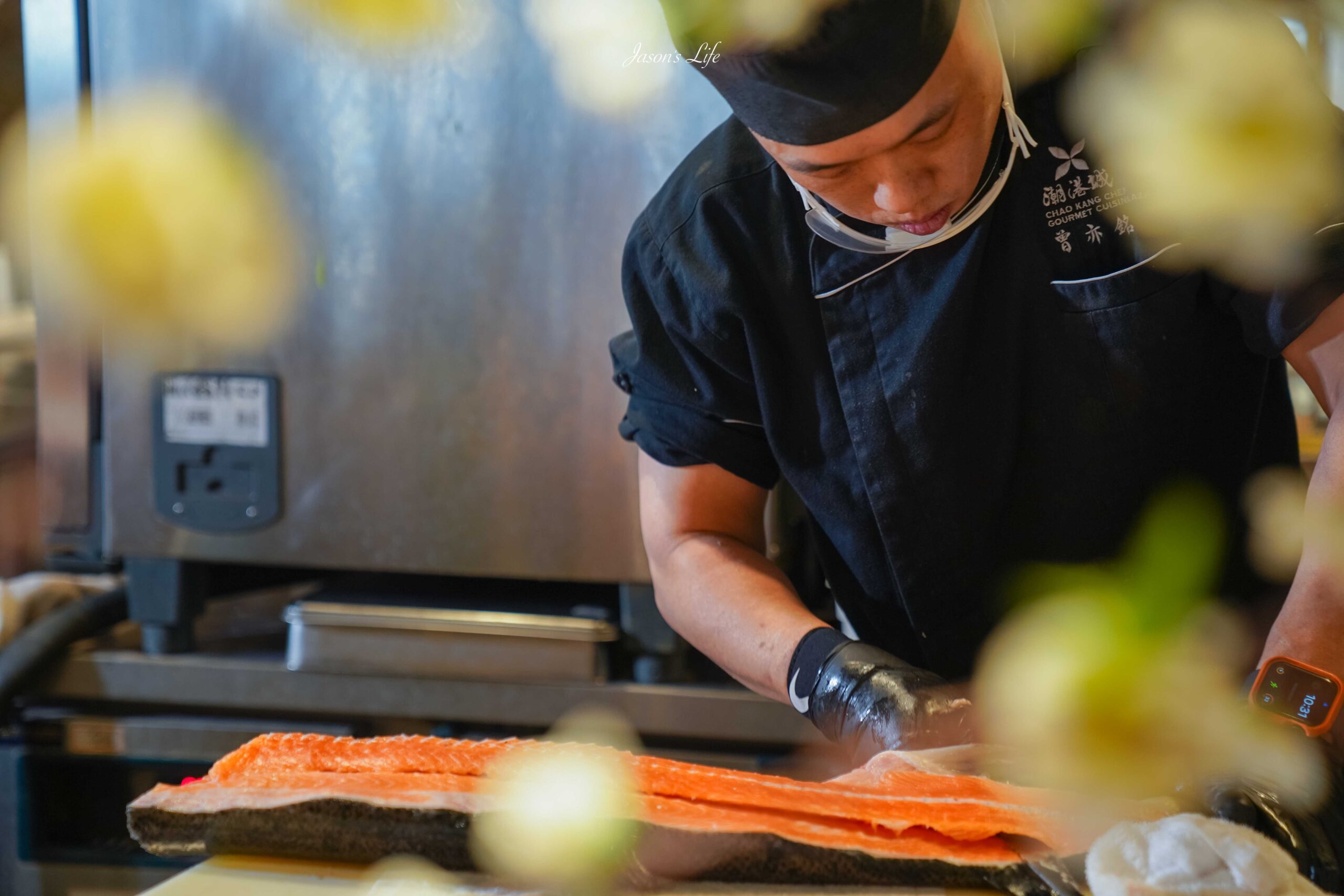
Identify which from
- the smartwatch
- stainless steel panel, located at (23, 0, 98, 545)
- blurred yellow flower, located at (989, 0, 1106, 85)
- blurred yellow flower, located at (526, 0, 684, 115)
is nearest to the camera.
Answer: the smartwatch

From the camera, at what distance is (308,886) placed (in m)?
0.66

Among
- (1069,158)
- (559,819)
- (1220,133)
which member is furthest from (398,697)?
(1220,133)

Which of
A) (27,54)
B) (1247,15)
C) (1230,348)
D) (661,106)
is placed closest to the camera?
(1247,15)

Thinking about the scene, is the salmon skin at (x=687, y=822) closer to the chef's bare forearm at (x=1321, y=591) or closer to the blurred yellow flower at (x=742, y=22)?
the chef's bare forearm at (x=1321, y=591)

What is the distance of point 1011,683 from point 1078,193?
0.43 meters

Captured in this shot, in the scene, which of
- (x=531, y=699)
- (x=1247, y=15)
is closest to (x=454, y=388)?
(x=531, y=699)

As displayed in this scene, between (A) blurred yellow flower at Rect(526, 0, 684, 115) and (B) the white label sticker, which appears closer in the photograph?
(A) blurred yellow flower at Rect(526, 0, 684, 115)

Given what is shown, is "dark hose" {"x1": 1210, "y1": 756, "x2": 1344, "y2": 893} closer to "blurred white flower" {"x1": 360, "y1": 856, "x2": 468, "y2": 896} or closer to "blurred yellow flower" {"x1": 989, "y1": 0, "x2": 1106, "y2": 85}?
"blurred white flower" {"x1": 360, "y1": 856, "x2": 468, "y2": 896}

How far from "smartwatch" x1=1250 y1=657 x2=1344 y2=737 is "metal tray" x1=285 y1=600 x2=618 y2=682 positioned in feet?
2.53

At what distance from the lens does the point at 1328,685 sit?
2.75ft

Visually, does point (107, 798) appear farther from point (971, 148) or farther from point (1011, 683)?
point (971, 148)

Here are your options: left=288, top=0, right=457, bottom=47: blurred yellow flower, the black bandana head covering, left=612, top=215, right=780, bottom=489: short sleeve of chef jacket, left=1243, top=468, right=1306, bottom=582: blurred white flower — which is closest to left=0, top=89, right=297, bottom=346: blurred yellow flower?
left=288, top=0, right=457, bottom=47: blurred yellow flower

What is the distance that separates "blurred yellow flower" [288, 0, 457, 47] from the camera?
141cm

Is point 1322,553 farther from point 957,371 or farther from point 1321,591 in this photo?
point 957,371
